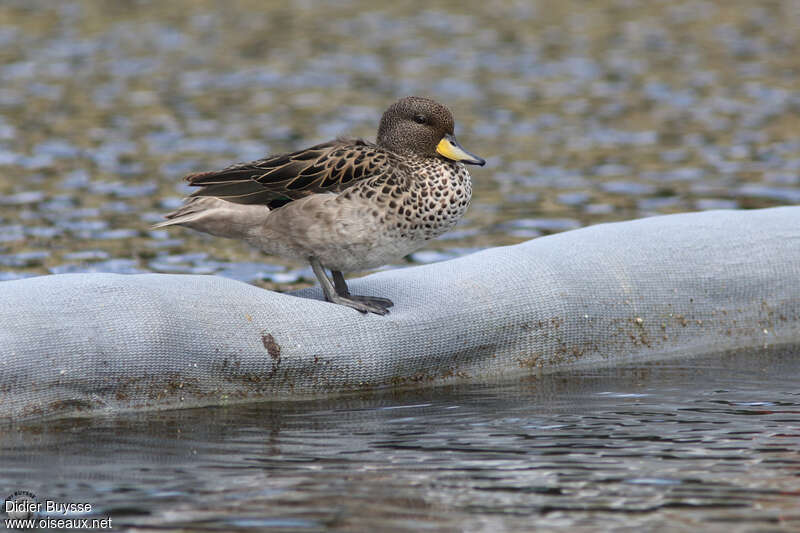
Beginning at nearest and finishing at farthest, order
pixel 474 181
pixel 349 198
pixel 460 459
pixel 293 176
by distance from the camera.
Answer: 1. pixel 460 459
2. pixel 349 198
3. pixel 293 176
4. pixel 474 181

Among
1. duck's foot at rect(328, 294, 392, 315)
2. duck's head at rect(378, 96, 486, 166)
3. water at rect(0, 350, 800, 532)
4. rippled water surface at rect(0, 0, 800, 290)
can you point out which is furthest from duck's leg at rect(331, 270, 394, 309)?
rippled water surface at rect(0, 0, 800, 290)

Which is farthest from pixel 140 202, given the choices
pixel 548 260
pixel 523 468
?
pixel 523 468

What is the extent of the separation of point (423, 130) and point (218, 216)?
3.41 feet

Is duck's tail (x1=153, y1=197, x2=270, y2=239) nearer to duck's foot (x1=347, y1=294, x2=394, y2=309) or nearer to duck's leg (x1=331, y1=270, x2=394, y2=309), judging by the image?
duck's leg (x1=331, y1=270, x2=394, y2=309)

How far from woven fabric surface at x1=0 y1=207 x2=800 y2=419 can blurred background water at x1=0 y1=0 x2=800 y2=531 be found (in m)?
0.18

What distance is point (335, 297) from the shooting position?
5.89 m

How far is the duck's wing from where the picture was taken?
224 inches

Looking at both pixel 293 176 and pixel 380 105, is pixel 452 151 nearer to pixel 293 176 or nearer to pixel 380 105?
pixel 293 176

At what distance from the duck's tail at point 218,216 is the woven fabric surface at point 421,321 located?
26 centimetres

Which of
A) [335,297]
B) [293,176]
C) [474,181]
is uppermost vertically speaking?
[474,181]

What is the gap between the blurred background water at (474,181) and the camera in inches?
169

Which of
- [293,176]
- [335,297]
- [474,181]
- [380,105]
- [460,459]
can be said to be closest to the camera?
[460,459]

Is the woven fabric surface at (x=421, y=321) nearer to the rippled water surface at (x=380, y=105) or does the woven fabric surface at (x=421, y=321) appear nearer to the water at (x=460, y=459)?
the water at (x=460, y=459)

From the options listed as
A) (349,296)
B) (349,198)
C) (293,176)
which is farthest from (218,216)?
(349,296)
